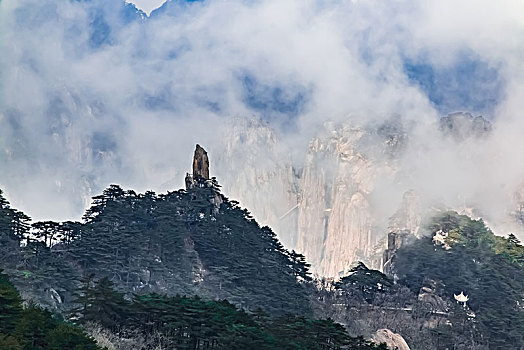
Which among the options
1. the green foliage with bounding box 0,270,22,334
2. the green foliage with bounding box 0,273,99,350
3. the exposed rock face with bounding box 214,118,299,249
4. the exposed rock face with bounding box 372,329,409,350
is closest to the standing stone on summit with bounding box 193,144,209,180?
the exposed rock face with bounding box 372,329,409,350

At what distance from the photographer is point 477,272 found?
247ft

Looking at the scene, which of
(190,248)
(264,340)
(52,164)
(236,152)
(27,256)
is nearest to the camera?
(264,340)

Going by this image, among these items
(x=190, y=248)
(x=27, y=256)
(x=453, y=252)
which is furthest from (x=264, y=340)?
(x=453, y=252)

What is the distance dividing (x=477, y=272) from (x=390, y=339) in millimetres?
19684

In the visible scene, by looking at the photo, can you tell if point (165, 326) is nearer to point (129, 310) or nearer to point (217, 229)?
point (129, 310)

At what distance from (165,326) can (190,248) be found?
2549 cm

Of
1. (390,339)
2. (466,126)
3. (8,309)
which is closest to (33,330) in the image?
(8,309)

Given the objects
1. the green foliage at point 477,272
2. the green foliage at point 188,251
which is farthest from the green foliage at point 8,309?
the green foliage at point 477,272

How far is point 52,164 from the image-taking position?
12706 centimetres

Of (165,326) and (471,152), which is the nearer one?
(165,326)

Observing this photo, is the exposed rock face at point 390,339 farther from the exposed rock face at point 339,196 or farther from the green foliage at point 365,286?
the exposed rock face at point 339,196

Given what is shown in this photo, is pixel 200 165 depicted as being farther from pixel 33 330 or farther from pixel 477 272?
pixel 33 330

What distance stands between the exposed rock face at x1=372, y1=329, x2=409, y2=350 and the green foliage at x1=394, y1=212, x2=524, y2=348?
6.39 m

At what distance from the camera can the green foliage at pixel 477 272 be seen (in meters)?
65.0
